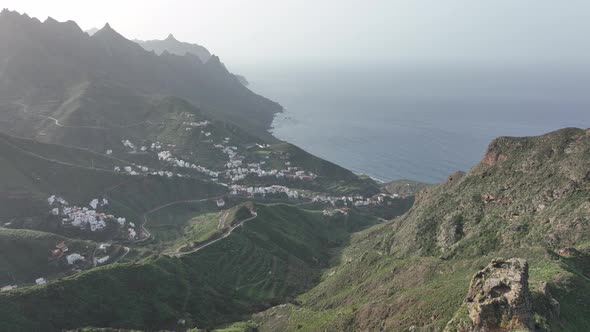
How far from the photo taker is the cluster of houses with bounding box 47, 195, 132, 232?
422 ft

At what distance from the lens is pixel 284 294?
3644 inches

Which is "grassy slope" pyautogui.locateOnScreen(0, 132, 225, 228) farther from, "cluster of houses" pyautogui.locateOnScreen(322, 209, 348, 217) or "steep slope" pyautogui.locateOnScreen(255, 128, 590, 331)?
"steep slope" pyautogui.locateOnScreen(255, 128, 590, 331)

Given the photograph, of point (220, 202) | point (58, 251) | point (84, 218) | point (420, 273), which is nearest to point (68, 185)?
point (84, 218)

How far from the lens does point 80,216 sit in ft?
432

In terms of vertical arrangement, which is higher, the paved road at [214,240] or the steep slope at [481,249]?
the steep slope at [481,249]

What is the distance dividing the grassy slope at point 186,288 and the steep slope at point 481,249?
38.1ft

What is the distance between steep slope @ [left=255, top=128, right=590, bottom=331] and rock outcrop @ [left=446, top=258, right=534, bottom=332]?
6.48 ft

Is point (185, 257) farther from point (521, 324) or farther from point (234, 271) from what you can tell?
point (521, 324)

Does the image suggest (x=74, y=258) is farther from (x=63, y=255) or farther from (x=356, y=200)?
(x=356, y=200)

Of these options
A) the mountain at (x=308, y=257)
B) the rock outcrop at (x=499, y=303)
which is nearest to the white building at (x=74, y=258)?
the mountain at (x=308, y=257)

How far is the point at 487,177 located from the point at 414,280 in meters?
35.8

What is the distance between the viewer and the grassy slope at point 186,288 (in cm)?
7169

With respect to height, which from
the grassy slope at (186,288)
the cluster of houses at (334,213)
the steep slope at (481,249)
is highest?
the steep slope at (481,249)

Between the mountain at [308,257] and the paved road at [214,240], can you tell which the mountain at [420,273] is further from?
the paved road at [214,240]
